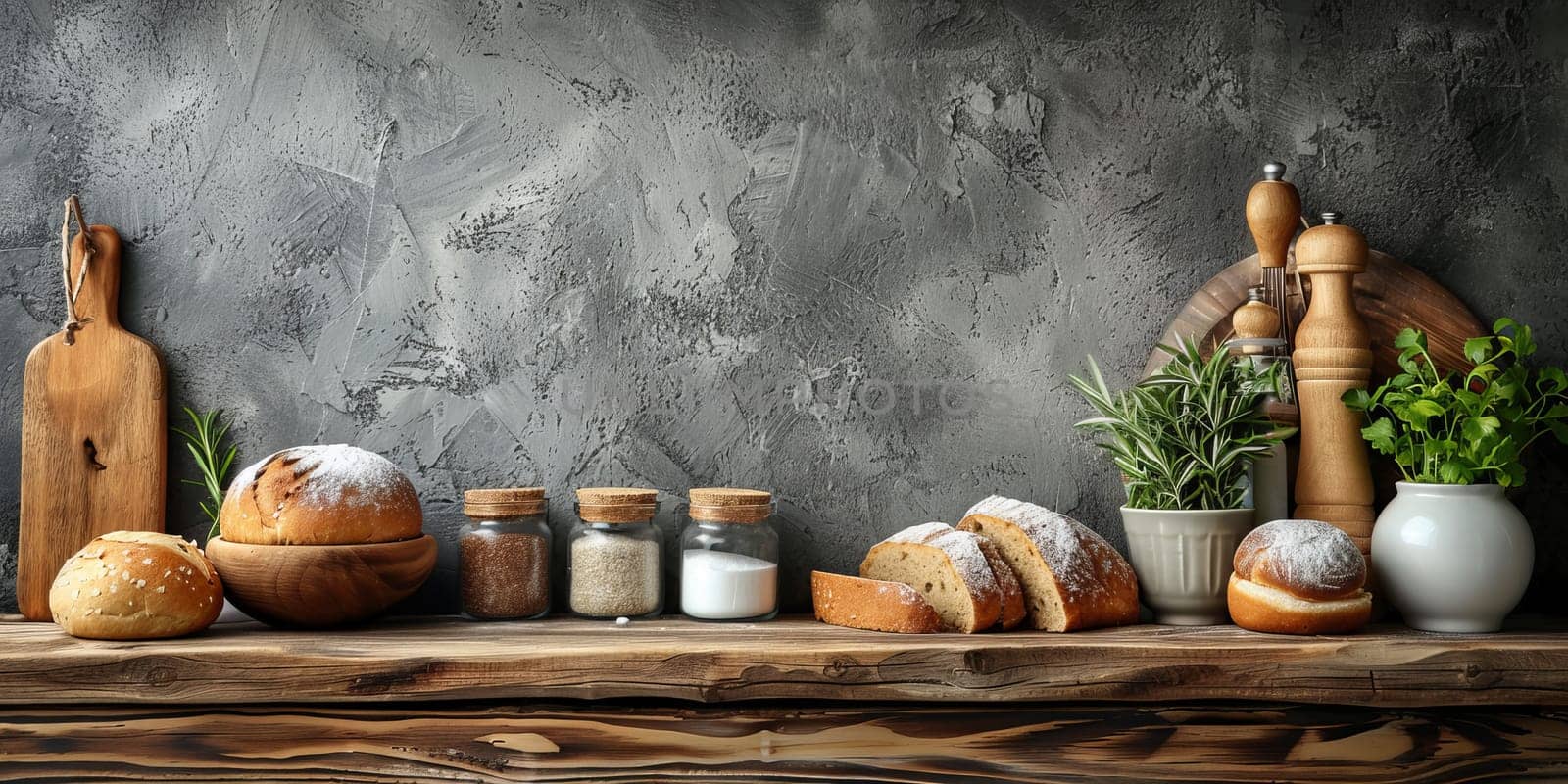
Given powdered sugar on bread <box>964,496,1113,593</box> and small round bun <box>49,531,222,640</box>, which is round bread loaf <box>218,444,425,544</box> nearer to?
small round bun <box>49,531,222,640</box>

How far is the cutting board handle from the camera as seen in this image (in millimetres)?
1440

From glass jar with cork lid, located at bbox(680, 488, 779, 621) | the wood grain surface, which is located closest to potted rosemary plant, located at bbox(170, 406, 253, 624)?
the wood grain surface

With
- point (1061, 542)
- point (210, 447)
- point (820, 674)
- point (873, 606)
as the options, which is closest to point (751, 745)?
point (820, 674)

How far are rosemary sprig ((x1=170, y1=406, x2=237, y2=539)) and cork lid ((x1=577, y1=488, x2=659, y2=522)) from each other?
55 cm

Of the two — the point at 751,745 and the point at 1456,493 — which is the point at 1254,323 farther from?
the point at 751,745

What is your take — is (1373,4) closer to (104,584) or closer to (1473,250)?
(1473,250)

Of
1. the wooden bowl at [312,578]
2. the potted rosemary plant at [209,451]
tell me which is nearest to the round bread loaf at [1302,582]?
the wooden bowl at [312,578]

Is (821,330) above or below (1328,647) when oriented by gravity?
above

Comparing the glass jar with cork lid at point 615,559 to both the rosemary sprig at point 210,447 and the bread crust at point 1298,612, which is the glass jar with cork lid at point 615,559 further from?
the bread crust at point 1298,612

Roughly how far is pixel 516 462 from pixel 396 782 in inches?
19.2

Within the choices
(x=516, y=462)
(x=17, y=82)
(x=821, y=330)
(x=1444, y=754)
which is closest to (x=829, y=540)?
(x=821, y=330)

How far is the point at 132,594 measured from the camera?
3.77ft

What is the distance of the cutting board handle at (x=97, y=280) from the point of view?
56.7 inches

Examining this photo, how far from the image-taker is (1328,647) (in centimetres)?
111
